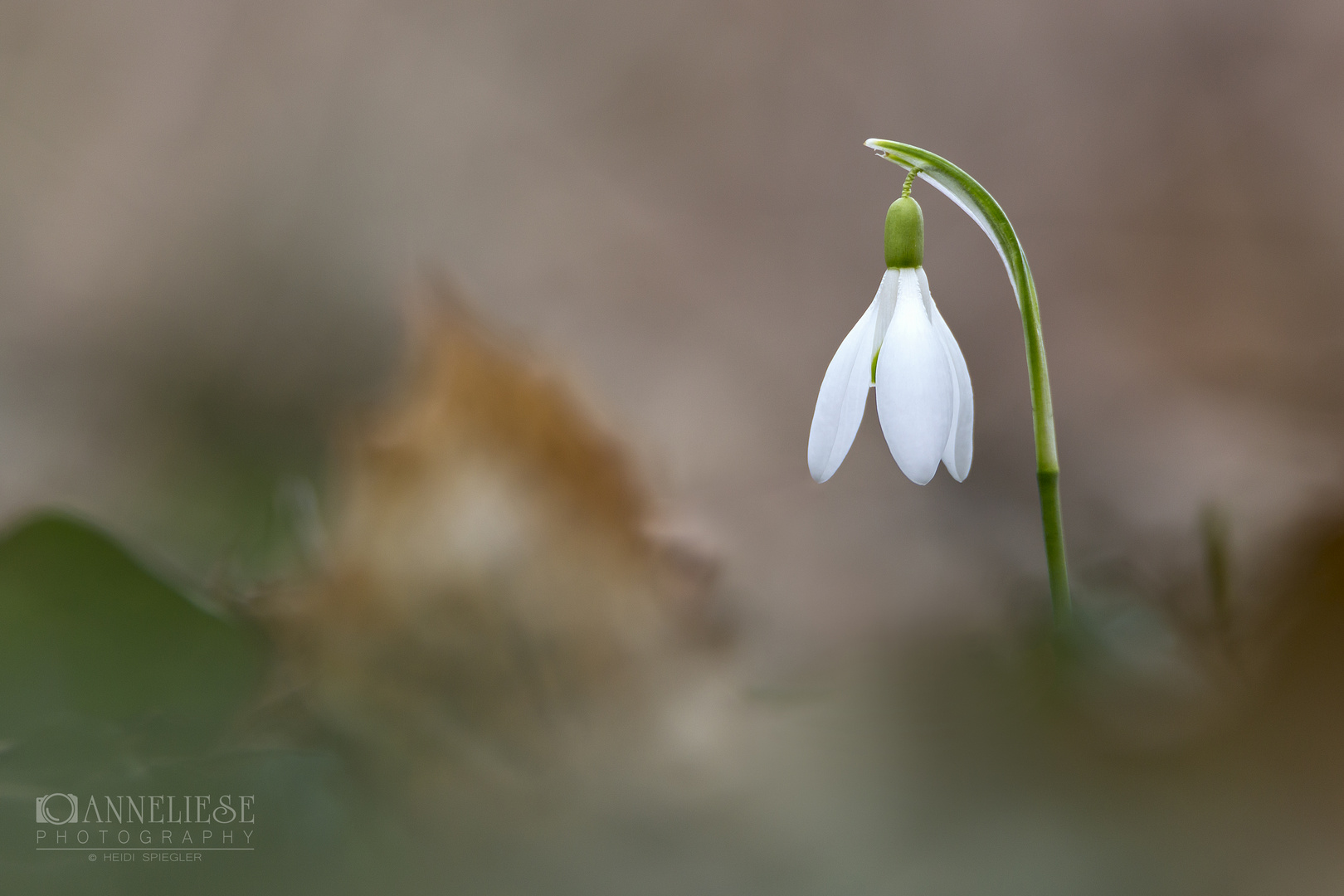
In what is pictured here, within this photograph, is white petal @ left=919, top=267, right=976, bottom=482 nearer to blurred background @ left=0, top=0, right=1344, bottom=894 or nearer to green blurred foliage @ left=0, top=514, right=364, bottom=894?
green blurred foliage @ left=0, top=514, right=364, bottom=894

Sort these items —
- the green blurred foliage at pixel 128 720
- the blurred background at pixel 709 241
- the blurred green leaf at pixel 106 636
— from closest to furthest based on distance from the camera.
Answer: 1. the green blurred foliage at pixel 128 720
2. the blurred green leaf at pixel 106 636
3. the blurred background at pixel 709 241

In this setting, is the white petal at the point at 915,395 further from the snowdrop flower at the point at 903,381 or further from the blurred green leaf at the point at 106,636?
the blurred green leaf at the point at 106,636

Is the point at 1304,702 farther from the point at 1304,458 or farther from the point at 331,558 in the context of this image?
the point at 1304,458

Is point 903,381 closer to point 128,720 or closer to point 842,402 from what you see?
point 842,402

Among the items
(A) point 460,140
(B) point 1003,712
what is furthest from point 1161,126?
(B) point 1003,712

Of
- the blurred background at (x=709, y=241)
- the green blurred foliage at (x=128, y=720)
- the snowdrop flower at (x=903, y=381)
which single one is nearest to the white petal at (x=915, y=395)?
the snowdrop flower at (x=903, y=381)

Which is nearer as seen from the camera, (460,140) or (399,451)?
(399,451)

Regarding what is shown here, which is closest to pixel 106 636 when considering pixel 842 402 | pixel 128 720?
pixel 128 720
